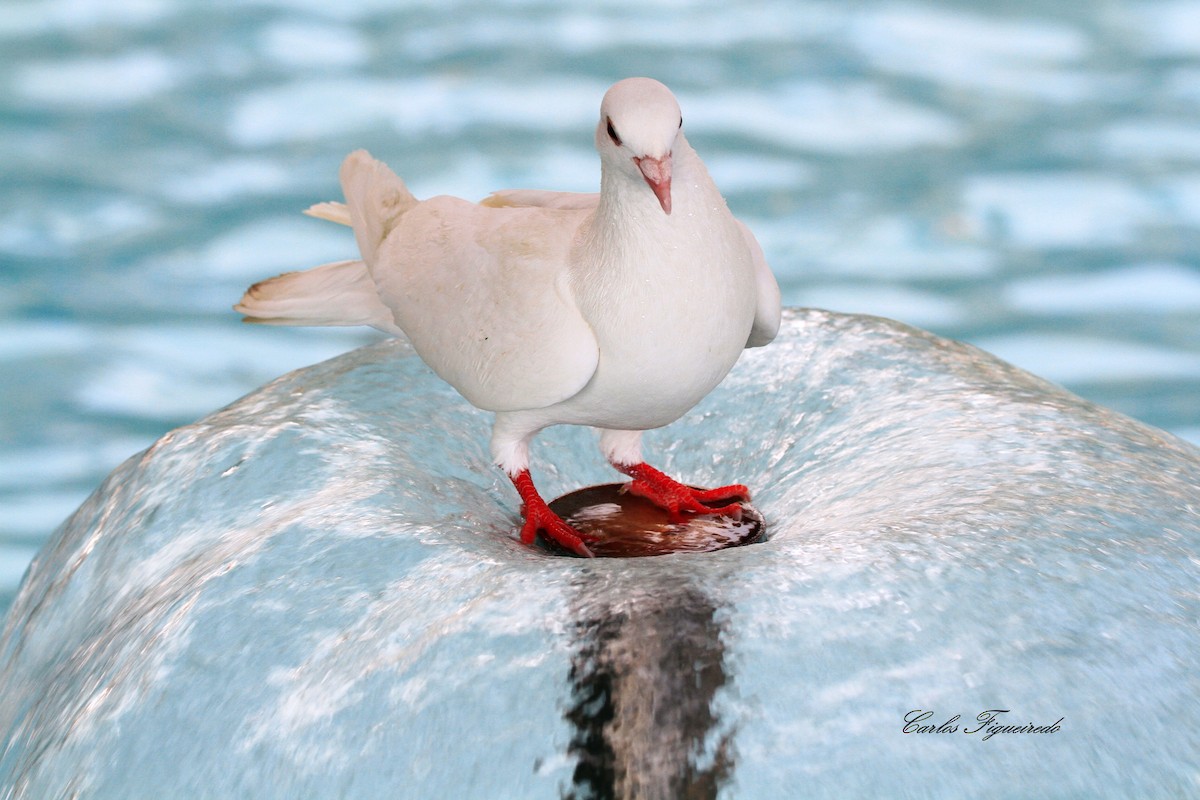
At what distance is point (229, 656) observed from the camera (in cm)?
126

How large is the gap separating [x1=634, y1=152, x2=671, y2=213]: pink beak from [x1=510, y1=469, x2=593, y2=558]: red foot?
0.38 m

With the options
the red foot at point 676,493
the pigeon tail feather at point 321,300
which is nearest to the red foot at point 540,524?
the red foot at point 676,493

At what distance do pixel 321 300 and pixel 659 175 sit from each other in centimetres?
60

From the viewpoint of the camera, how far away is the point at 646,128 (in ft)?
3.65

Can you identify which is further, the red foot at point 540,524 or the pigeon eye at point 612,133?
the red foot at point 540,524

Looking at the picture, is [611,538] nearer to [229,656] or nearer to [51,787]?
[229,656]

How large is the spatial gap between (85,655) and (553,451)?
59 cm

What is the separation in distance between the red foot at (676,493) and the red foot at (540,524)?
14 centimetres

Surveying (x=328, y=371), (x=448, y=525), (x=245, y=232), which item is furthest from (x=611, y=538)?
(x=245, y=232)

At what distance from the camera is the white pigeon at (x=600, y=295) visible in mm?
1189

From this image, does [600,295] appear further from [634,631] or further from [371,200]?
[371,200]
